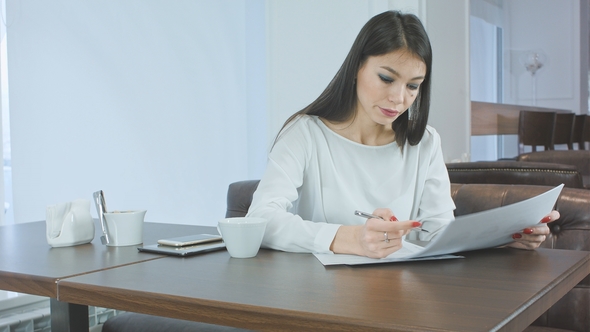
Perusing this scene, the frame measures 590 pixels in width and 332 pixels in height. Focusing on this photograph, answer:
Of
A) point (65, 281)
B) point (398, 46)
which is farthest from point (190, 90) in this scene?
point (65, 281)

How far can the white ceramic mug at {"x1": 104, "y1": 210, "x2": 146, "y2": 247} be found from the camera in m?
1.29

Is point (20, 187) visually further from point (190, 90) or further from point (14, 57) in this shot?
point (190, 90)

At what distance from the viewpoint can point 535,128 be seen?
4957mm

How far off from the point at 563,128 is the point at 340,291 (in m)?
5.32

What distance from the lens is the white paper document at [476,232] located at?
98 centimetres

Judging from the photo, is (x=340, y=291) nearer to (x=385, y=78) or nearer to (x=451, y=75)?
(x=385, y=78)

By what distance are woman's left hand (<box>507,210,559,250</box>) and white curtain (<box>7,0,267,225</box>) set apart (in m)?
1.98

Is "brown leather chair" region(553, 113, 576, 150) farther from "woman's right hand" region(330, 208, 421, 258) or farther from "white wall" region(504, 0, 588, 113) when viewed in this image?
"woman's right hand" region(330, 208, 421, 258)

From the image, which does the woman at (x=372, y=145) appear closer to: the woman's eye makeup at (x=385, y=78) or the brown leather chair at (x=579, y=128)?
the woman's eye makeup at (x=385, y=78)

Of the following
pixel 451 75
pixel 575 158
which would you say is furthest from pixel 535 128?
pixel 575 158

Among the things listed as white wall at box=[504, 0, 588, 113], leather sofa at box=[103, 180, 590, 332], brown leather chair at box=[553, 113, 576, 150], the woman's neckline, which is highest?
white wall at box=[504, 0, 588, 113]

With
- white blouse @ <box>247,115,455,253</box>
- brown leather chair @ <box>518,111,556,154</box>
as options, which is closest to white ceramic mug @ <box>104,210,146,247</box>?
white blouse @ <box>247,115,455,253</box>

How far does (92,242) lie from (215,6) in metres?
2.74

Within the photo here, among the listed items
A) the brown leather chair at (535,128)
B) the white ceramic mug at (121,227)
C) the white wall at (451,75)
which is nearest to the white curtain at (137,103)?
the white wall at (451,75)
